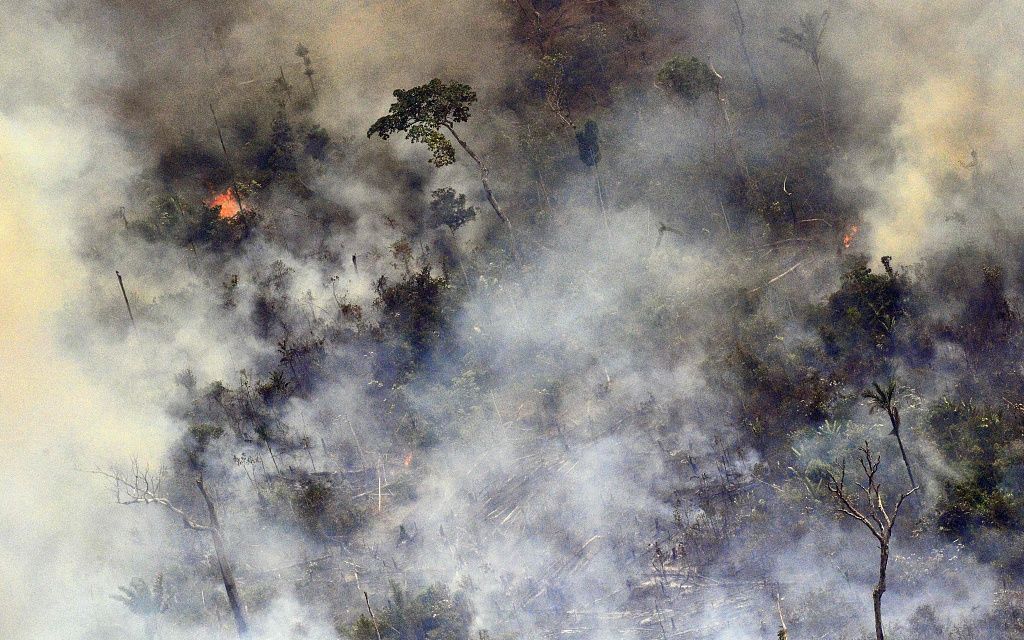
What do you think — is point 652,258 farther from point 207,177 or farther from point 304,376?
point 207,177

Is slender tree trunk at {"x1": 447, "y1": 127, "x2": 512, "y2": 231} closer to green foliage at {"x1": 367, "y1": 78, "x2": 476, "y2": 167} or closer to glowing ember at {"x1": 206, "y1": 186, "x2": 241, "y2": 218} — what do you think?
green foliage at {"x1": 367, "y1": 78, "x2": 476, "y2": 167}

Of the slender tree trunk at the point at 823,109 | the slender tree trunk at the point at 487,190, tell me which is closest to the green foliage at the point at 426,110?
the slender tree trunk at the point at 487,190

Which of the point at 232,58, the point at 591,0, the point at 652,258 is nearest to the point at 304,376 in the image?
the point at 652,258

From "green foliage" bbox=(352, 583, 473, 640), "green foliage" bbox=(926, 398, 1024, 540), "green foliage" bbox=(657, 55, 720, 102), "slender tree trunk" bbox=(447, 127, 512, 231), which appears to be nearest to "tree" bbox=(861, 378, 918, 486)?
"green foliage" bbox=(926, 398, 1024, 540)

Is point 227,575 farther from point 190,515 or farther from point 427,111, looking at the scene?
point 427,111

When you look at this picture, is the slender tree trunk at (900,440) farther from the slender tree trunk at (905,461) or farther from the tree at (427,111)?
the tree at (427,111)
